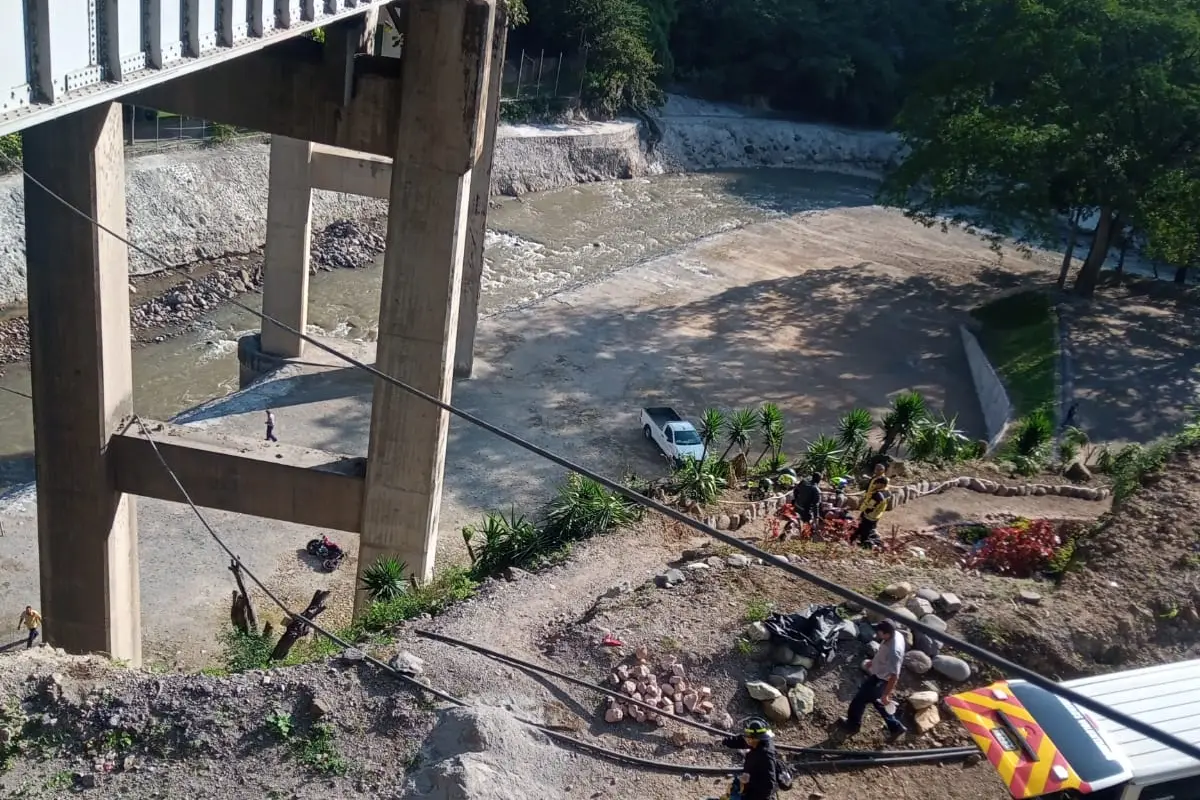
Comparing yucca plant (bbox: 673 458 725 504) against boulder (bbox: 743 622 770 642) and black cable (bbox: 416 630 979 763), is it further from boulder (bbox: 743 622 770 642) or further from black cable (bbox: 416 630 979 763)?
black cable (bbox: 416 630 979 763)

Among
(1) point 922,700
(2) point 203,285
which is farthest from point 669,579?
(2) point 203,285

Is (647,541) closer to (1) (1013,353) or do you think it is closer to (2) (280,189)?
(2) (280,189)

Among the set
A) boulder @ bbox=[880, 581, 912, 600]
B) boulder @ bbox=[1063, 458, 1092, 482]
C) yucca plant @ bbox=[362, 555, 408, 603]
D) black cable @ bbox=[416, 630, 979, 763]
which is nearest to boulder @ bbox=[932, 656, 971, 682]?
black cable @ bbox=[416, 630, 979, 763]

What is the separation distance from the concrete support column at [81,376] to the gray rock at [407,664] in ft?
21.4

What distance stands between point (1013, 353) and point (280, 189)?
20.2 m

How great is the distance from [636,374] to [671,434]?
5.53 metres

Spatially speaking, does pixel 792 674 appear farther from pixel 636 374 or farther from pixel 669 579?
pixel 636 374

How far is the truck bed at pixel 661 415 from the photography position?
2381cm

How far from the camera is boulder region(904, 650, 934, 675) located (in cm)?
1074

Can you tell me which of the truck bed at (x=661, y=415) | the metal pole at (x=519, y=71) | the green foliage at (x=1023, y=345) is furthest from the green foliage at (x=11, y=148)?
the green foliage at (x=1023, y=345)

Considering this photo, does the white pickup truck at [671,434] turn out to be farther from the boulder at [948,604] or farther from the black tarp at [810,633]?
the black tarp at [810,633]

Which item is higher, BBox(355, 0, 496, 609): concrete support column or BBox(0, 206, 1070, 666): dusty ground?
BBox(355, 0, 496, 609): concrete support column

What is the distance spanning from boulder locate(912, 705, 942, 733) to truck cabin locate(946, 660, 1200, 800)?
1.25 metres

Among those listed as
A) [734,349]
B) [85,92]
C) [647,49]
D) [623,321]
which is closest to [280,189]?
[623,321]
